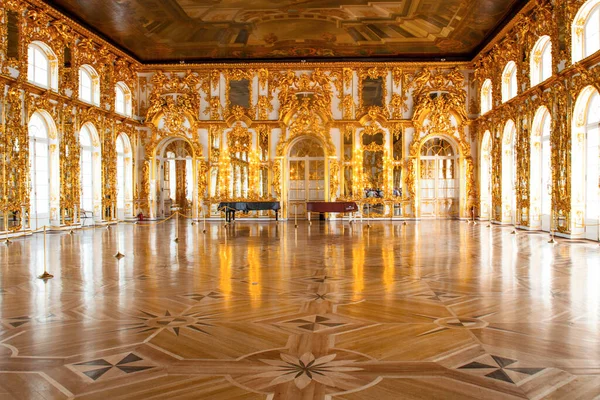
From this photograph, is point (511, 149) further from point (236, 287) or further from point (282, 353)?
point (282, 353)

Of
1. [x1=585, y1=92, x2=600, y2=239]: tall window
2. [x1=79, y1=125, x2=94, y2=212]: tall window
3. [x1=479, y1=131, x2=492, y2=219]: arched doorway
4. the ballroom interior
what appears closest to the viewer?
the ballroom interior

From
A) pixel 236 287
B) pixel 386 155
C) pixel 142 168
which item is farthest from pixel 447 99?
pixel 236 287

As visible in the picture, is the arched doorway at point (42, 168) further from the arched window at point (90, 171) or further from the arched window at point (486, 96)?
the arched window at point (486, 96)

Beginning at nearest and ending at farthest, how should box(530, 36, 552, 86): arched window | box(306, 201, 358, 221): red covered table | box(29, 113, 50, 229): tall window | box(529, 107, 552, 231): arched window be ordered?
box(530, 36, 552, 86): arched window < box(29, 113, 50, 229): tall window < box(529, 107, 552, 231): arched window < box(306, 201, 358, 221): red covered table

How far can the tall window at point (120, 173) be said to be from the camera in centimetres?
1945

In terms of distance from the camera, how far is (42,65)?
14.2m

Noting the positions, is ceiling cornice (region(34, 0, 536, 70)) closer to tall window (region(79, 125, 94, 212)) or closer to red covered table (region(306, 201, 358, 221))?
tall window (region(79, 125, 94, 212))

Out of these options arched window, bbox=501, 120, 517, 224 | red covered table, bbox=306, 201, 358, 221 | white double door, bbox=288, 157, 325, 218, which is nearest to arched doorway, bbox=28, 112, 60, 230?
red covered table, bbox=306, 201, 358, 221

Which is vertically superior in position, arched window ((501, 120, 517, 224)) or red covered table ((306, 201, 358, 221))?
arched window ((501, 120, 517, 224))

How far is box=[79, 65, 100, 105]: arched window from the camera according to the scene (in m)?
16.5

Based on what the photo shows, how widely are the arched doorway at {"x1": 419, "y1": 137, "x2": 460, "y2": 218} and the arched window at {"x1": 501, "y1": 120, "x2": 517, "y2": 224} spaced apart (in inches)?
133

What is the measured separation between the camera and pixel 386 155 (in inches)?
781

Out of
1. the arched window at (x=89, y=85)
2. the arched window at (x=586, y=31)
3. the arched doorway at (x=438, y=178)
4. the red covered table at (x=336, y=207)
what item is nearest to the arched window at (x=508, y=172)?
the arched doorway at (x=438, y=178)

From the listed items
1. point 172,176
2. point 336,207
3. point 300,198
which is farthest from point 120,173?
point 336,207
